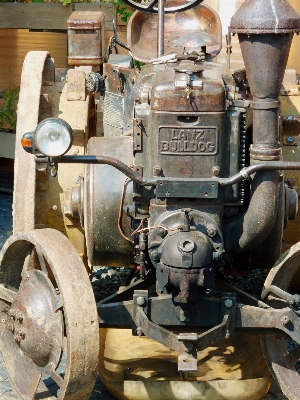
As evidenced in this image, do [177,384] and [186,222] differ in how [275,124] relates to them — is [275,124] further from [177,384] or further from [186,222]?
[177,384]

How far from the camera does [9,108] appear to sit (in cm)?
882

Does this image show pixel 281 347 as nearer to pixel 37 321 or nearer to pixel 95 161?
pixel 37 321

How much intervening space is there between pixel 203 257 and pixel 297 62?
5.72 metres

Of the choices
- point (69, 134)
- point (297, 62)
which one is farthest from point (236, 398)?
point (297, 62)

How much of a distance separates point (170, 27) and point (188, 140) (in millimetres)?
1862

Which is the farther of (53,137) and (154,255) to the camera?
(154,255)

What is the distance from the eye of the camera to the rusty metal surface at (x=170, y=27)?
5.66m

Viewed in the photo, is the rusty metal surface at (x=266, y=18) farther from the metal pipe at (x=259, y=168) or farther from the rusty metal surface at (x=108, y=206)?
the rusty metal surface at (x=108, y=206)

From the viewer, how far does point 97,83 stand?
5.36 m

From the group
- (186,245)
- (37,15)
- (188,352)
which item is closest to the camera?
(186,245)

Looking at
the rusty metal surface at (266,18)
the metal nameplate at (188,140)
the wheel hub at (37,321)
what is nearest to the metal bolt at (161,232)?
the metal nameplate at (188,140)

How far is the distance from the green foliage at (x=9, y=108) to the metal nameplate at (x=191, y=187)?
4876 millimetres

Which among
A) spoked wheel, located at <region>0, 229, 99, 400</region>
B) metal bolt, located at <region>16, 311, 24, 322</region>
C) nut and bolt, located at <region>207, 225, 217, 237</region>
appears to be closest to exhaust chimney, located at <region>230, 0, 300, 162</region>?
nut and bolt, located at <region>207, 225, 217, 237</region>

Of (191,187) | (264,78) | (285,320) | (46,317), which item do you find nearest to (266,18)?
(264,78)
